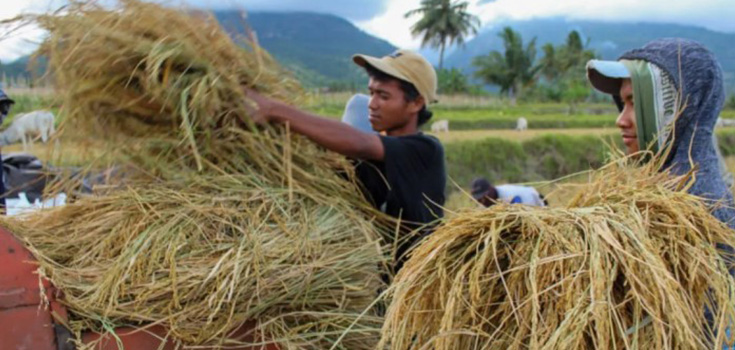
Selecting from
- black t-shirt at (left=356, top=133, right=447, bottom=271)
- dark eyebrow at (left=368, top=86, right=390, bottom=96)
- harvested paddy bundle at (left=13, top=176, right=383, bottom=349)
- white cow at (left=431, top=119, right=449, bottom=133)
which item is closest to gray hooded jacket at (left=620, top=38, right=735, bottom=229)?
black t-shirt at (left=356, top=133, right=447, bottom=271)

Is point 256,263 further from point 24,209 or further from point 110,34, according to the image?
point 24,209

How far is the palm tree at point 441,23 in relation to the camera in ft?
209

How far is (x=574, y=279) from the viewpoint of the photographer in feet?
4.19

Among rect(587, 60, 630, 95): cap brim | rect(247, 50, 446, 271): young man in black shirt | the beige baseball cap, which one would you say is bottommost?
rect(247, 50, 446, 271): young man in black shirt

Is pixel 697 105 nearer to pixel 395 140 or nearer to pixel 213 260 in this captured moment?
pixel 395 140

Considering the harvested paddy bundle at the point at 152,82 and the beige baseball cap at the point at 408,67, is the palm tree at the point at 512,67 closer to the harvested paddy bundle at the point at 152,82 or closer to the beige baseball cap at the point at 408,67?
the beige baseball cap at the point at 408,67

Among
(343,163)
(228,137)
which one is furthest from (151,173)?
(343,163)

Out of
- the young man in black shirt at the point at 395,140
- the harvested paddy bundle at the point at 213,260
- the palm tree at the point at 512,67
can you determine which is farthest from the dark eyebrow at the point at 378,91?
the palm tree at the point at 512,67

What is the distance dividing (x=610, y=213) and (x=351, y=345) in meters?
0.93

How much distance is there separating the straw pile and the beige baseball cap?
544 millimetres

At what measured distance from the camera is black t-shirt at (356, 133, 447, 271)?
248 cm

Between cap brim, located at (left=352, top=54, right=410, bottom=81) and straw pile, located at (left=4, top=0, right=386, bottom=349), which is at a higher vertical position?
cap brim, located at (left=352, top=54, right=410, bottom=81)

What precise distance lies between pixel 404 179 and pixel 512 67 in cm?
5457

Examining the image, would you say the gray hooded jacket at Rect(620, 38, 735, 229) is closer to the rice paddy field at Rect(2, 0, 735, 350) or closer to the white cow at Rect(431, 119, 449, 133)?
the rice paddy field at Rect(2, 0, 735, 350)
